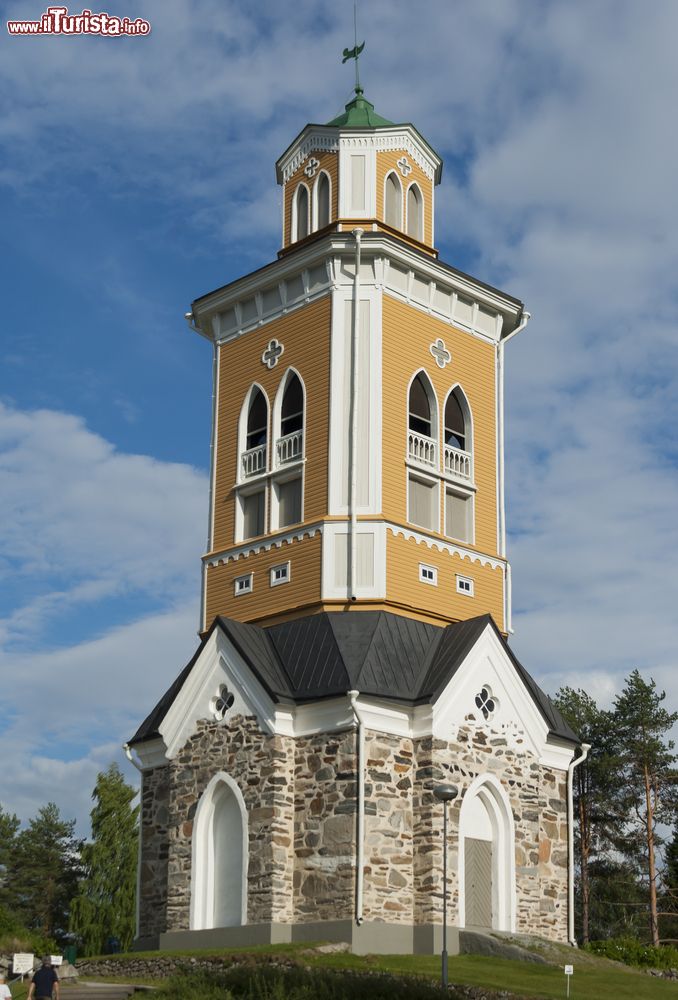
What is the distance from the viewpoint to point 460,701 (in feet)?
90.0

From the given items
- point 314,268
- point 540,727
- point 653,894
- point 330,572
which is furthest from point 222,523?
point 653,894

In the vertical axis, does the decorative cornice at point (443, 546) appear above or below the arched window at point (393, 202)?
below

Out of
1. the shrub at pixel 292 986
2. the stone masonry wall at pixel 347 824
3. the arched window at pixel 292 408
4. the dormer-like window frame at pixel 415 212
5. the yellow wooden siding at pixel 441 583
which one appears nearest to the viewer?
the shrub at pixel 292 986

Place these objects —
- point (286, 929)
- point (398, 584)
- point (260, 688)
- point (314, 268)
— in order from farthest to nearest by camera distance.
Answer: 1. point (314, 268)
2. point (398, 584)
3. point (260, 688)
4. point (286, 929)

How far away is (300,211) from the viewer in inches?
1325

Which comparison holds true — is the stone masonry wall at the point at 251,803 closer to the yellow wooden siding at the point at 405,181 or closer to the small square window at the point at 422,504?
the small square window at the point at 422,504

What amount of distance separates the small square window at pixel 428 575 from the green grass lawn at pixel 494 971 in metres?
7.73

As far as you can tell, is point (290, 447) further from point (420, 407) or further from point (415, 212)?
point (415, 212)

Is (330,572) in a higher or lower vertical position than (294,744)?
higher

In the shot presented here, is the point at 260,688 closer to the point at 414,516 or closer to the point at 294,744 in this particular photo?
the point at 294,744

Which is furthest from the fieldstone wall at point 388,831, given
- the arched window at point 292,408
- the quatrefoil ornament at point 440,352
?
the quatrefoil ornament at point 440,352

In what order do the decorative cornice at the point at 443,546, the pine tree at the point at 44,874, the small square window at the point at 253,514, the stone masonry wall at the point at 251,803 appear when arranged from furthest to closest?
the pine tree at the point at 44,874
the small square window at the point at 253,514
the decorative cornice at the point at 443,546
the stone masonry wall at the point at 251,803

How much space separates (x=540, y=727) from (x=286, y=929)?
6641 millimetres

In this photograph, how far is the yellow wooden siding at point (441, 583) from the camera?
1140 inches
